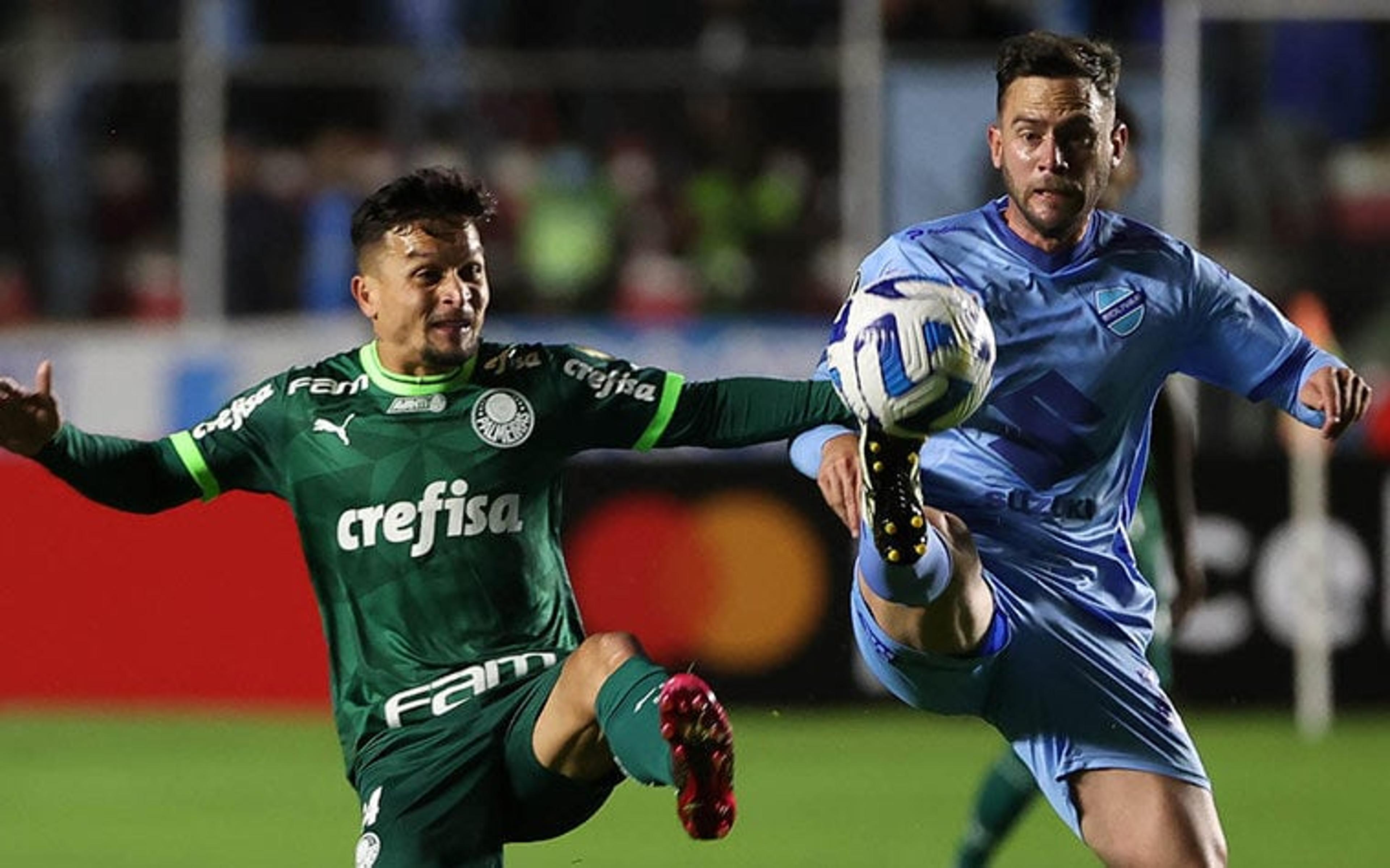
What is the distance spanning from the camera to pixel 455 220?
578 cm

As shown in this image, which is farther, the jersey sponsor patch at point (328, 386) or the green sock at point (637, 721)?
the jersey sponsor patch at point (328, 386)

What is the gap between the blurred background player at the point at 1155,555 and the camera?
289 inches

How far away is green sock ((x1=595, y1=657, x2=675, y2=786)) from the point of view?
16.6ft

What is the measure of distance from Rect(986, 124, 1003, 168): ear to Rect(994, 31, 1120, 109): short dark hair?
0.07 m

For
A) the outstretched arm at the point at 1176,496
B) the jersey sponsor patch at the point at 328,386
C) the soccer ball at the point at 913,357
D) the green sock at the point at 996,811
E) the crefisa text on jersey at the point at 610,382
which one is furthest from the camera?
the outstretched arm at the point at 1176,496

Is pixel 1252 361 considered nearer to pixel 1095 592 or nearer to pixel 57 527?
pixel 1095 592

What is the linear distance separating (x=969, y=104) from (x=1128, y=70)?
783mm

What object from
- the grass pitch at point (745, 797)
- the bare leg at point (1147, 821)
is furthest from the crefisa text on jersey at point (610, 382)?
the grass pitch at point (745, 797)

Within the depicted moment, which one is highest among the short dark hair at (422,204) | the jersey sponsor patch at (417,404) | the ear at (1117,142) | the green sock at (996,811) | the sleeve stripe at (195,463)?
the ear at (1117,142)

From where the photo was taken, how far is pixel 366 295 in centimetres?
586

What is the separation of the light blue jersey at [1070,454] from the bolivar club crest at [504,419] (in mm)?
585

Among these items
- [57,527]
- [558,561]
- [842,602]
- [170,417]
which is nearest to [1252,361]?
[558,561]

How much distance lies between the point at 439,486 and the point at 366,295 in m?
0.47

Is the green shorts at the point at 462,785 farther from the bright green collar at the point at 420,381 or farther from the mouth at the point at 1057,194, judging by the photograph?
the mouth at the point at 1057,194
